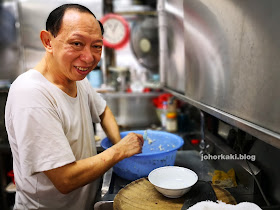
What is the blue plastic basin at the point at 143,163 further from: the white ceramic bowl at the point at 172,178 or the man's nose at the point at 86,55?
the man's nose at the point at 86,55

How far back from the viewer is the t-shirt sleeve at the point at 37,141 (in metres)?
1.01

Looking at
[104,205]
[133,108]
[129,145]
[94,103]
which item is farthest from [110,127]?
[133,108]

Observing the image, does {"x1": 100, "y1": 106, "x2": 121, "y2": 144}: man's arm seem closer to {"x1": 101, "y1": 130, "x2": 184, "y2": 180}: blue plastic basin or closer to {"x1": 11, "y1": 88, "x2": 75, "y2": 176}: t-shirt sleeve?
{"x1": 101, "y1": 130, "x2": 184, "y2": 180}: blue plastic basin

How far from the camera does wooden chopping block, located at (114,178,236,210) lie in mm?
1053

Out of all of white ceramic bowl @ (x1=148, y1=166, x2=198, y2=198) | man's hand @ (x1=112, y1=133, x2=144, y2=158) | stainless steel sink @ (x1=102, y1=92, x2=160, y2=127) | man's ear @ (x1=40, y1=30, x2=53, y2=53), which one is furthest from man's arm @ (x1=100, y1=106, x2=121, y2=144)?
stainless steel sink @ (x1=102, y1=92, x2=160, y2=127)

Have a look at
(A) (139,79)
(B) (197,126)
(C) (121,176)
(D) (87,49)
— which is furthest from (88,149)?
(A) (139,79)

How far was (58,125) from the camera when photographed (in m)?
1.08

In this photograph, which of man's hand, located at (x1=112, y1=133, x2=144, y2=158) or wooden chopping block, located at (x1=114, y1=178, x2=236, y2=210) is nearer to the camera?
wooden chopping block, located at (x1=114, y1=178, x2=236, y2=210)

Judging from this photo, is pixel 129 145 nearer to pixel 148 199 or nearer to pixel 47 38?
pixel 148 199

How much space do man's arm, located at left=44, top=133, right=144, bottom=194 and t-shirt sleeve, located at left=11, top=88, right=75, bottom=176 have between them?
0.05m

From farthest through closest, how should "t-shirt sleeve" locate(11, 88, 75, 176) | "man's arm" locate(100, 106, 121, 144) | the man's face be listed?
"man's arm" locate(100, 106, 121, 144)
the man's face
"t-shirt sleeve" locate(11, 88, 75, 176)

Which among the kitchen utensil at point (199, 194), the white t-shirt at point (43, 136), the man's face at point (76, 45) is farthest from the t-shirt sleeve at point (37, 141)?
the kitchen utensil at point (199, 194)

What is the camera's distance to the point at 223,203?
0.99 meters

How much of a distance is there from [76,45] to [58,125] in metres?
0.42
